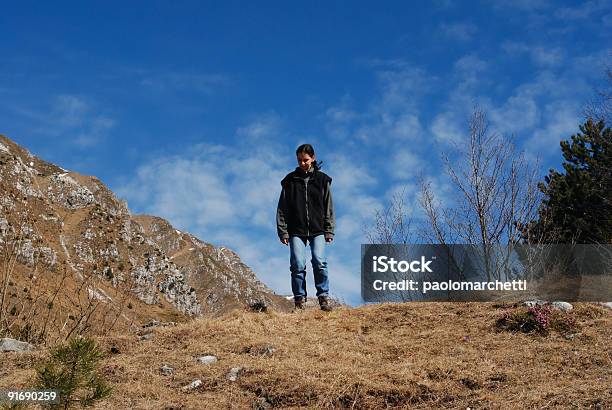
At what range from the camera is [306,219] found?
30.1ft

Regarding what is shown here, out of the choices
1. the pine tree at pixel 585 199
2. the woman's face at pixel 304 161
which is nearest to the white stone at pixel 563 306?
the woman's face at pixel 304 161

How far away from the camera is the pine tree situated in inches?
811

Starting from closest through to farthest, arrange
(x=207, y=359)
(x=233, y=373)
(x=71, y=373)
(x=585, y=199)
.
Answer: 1. (x=71, y=373)
2. (x=233, y=373)
3. (x=207, y=359)
4. (x=585, y=199)

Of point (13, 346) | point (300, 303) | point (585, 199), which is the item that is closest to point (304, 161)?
point (300, 303)

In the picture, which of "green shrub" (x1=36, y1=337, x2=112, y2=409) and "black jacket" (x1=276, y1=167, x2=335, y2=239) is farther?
"black jacket" (x1=276, y1=167, x2=335, y2=239)

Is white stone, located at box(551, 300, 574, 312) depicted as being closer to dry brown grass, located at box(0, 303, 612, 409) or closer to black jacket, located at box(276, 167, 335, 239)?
dry brown grass, located at box(0, 303, 612, 409)

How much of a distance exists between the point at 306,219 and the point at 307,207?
0.65 feet

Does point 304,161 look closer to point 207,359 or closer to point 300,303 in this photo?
point 300,303

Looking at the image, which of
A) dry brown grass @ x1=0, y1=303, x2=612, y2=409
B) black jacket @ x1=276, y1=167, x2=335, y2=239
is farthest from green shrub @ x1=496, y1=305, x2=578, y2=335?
black jacket @ x1=276, y1=167, x2=335, y2=239

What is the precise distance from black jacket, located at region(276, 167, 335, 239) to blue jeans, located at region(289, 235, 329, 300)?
0.41 ft

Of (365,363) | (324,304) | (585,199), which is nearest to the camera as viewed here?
(365,363)

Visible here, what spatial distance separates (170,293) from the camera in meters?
91.4

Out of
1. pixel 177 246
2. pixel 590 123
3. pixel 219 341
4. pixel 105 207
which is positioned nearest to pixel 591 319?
pixel 219 341

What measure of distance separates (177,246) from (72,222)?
228ft
